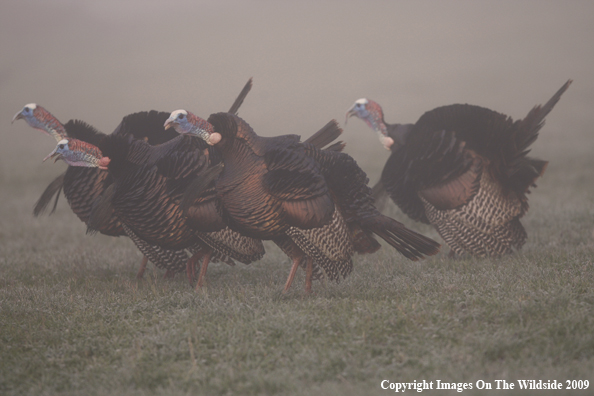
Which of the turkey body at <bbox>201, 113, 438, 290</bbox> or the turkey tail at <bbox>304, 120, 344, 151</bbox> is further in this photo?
the turkey tail at <bbox>304, 120, 344, 151</bbox>

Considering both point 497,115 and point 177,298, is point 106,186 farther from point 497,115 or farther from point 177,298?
point 497,115

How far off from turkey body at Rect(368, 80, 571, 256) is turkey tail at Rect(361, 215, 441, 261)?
1171 millimetres

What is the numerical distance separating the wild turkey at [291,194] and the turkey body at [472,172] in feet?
3.80

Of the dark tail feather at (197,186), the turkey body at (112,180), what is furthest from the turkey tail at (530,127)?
the turkey body at (112,180)

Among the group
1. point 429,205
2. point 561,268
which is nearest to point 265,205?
point 429,205

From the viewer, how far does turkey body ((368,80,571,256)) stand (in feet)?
Result: 18.1

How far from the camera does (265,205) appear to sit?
13.8 ft

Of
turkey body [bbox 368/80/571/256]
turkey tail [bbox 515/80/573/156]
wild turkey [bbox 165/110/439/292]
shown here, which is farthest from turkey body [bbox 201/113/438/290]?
turkey tail [bbox 515/80/573/156]

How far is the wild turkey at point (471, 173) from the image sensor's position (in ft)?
18.1

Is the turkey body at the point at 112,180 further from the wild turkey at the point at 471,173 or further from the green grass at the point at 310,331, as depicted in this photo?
the wild turkey at the point at 471,173

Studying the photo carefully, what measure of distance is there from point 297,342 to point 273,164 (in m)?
1.41

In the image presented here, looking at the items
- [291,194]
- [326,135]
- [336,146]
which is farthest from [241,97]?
[291,194]

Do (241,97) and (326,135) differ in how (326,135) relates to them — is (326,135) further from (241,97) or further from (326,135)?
(241,97)

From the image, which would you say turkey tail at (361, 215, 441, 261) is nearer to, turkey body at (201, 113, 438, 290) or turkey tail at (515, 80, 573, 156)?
turkey body at (201, 113, 438, 290)
